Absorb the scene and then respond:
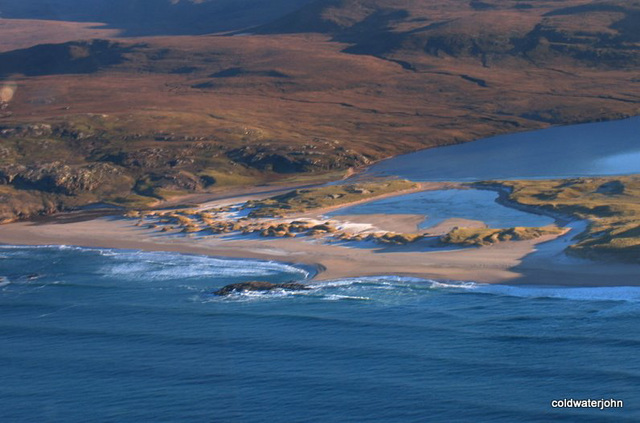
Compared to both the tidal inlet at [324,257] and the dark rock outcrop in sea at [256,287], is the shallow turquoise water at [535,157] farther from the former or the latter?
the dark rock outcrop in sea at [256,287]

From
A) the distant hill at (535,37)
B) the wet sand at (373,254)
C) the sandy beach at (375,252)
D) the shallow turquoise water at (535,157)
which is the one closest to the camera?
the wet sand at (373,254)

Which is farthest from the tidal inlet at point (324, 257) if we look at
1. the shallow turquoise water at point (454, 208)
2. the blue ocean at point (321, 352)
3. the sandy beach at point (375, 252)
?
the shallow turquoise water at point (454, 208)

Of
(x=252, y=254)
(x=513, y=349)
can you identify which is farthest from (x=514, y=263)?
(x=252, y=254)

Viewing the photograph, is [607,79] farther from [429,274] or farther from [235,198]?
[429,274]

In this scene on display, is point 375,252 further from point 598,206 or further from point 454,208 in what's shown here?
point 598,206

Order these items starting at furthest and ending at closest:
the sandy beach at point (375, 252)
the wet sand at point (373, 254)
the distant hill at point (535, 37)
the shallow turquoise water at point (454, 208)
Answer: the distant hill at point (535, 37) < the shallow turquoise water at point (454, 208) < the sandy beach at point (375, 252) < the wet sand at point (373, 254)

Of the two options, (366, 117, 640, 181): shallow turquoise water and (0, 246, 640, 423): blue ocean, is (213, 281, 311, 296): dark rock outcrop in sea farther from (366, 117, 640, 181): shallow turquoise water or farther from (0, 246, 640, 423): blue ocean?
(366, 117, 640, 181): shallow turquoise water
